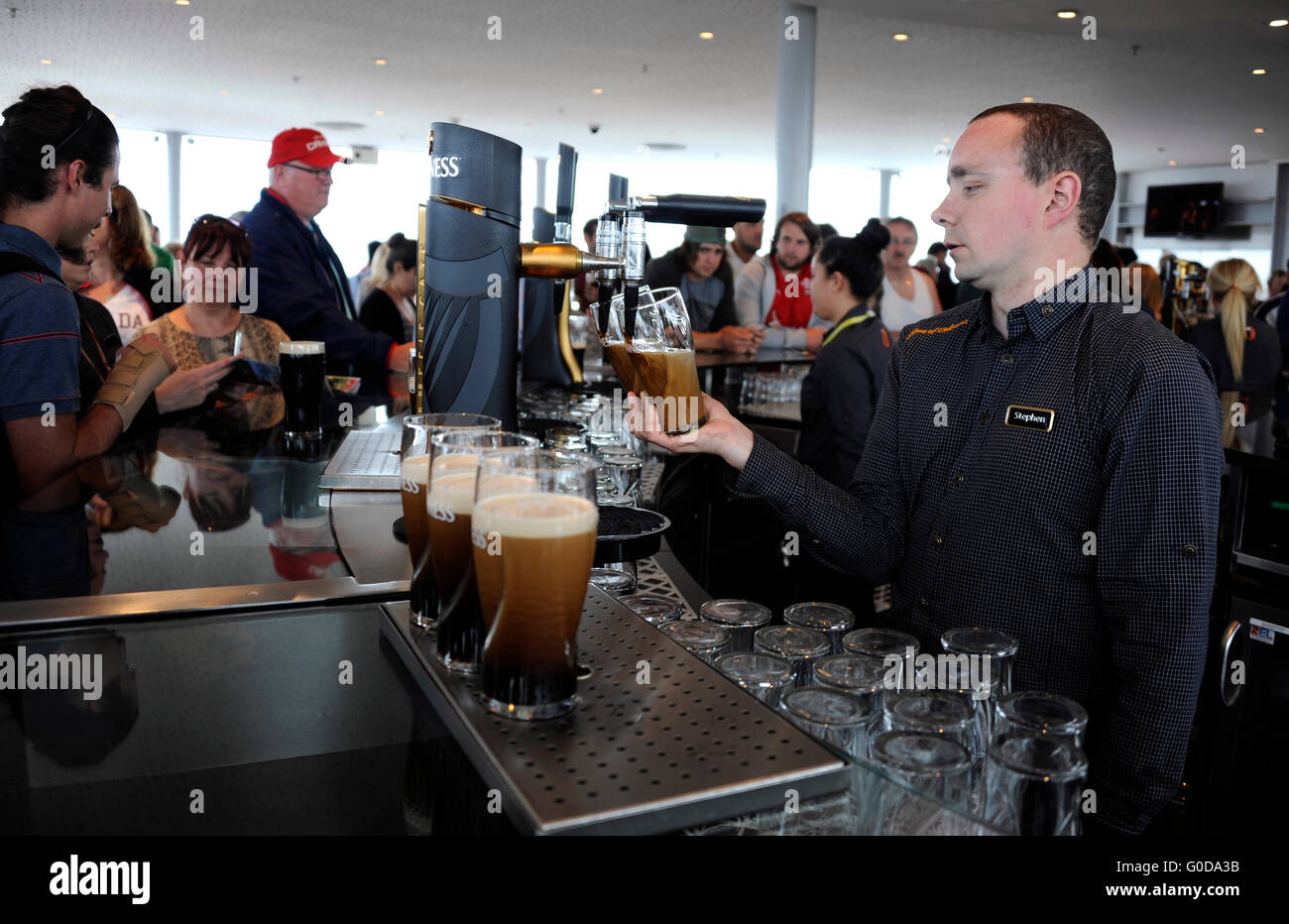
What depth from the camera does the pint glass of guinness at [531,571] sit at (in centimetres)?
78

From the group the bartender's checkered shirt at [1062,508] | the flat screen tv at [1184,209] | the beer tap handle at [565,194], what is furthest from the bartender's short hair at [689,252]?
the flat screen tv at [1184,209]

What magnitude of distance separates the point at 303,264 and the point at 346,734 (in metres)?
3.04

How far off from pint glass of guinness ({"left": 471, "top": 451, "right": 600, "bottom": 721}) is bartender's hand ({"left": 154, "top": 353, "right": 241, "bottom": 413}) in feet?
6.35

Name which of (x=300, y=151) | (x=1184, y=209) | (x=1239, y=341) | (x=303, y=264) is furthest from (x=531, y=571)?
(x=1184, y=209)

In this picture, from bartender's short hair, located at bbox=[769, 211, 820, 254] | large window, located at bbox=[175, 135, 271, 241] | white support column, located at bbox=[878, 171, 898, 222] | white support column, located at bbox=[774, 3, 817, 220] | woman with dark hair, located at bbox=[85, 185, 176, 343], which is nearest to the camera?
woman with dark hair, located at bbox=[85, 185, 176, 343]

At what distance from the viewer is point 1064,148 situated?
154cm

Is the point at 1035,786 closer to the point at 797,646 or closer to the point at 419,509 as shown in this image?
the point at 797,646

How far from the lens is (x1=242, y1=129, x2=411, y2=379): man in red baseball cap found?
351 cm

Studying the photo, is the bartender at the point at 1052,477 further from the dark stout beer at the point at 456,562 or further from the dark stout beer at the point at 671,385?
the dark stout beer at the point at 456,562

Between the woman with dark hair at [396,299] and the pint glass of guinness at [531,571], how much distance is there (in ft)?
15.8

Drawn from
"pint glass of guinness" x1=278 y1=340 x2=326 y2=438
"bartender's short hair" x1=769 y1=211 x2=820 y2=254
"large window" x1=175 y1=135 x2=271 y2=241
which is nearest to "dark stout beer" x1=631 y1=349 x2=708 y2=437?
"pint glass of guinness" x1=278 y1=340 x2=326 y2=438

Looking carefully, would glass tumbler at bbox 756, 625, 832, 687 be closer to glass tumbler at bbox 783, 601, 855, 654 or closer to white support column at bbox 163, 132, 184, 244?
glass tumbler at bbox 783, 601, 855, 654

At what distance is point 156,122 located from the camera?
1526cm
